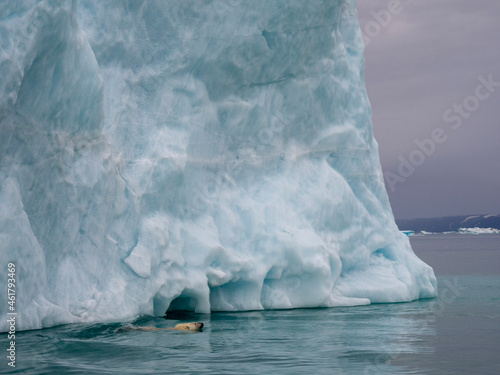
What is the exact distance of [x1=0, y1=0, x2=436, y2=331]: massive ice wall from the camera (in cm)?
1012

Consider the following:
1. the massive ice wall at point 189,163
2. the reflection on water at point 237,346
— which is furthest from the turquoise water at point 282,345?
the massive ice wall at point 189,163

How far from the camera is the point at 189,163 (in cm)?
1354

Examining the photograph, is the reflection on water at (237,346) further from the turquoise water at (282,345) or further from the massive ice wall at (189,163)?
the massive ice wall at (189,163)

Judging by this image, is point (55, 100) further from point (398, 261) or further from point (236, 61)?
point (398, 261)

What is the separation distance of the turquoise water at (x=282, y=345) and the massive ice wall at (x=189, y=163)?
0.78 m

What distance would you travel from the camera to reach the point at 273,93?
15.1 m

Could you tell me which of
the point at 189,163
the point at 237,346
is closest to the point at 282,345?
the point at 237,346

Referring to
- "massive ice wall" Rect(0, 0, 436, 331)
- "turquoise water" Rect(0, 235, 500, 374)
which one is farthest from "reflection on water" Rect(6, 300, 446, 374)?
"massive ice wall" Rect(0, 0, 436, 331)

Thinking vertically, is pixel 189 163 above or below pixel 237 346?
above

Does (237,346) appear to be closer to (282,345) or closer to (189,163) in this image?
(282,345)

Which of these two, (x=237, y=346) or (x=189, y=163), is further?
(x=189, y=163)

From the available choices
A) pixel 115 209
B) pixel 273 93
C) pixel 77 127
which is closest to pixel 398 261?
pixel 273 93

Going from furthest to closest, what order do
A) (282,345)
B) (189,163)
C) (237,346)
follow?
(189,163) → (282,345) → (237,346)

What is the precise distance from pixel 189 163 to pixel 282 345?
4.84m
